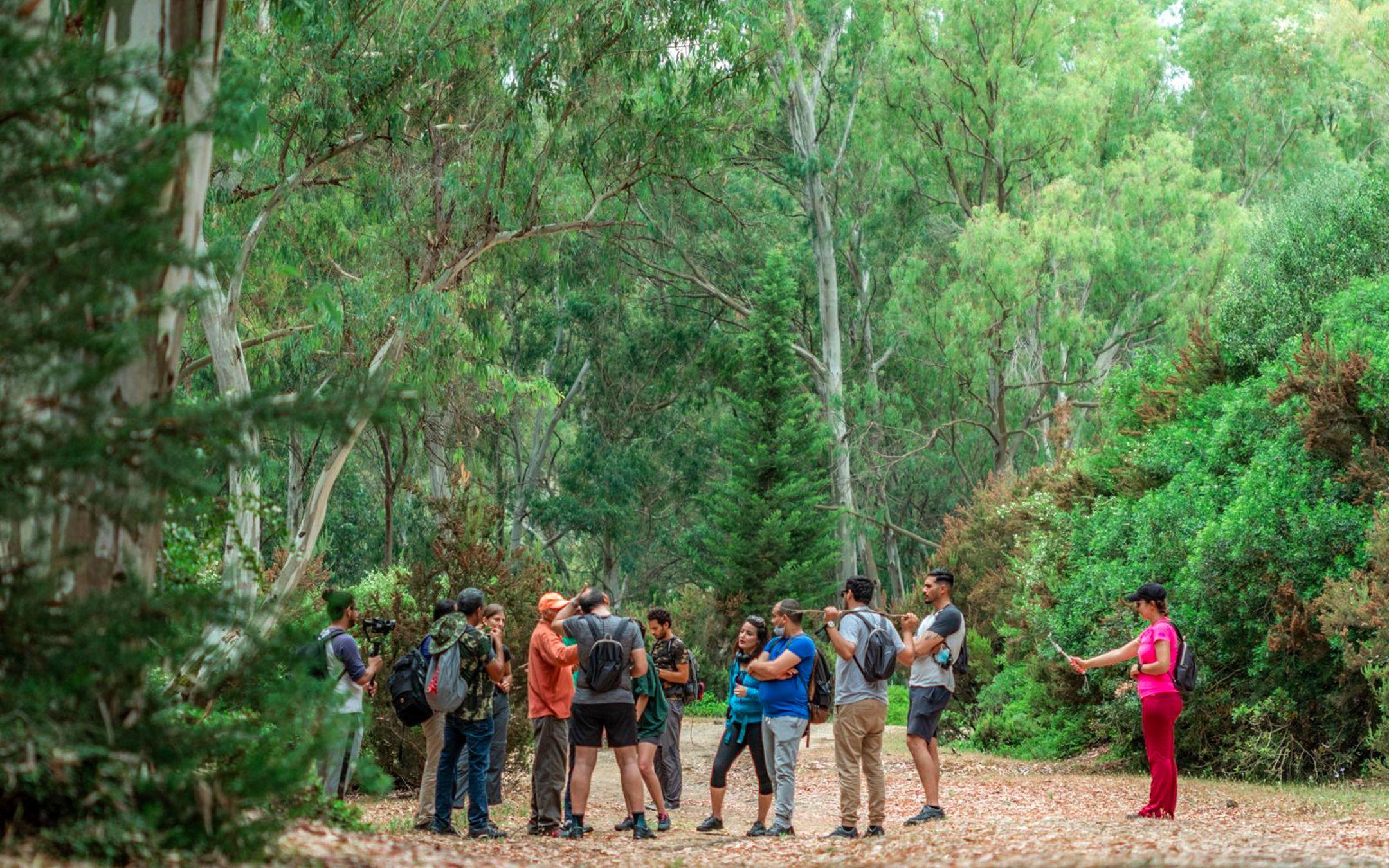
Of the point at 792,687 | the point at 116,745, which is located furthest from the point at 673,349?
the point at 116,745

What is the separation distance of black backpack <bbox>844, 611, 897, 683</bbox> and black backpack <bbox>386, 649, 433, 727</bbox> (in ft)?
9.79

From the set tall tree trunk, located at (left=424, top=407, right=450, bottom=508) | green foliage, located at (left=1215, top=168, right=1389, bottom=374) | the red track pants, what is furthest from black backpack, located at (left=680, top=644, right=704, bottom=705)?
tall tree trunk, located at (left=424, top=407, right=450, bottom=508)

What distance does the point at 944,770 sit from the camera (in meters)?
15.8

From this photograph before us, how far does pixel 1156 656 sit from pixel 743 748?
292 cm

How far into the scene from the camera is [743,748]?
394 inches

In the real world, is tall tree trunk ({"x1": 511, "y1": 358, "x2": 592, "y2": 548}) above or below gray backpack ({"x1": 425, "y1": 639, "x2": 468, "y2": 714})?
above

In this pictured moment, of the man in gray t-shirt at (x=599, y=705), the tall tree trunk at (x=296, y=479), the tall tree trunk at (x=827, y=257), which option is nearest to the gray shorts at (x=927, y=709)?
the man in gray t-shirt at (x=599, y=705)

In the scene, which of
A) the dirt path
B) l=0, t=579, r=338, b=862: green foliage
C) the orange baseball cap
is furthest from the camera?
the orange baseball cap

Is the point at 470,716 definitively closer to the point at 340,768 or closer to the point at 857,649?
the point at 340,768

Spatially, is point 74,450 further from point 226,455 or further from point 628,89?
point 628,89

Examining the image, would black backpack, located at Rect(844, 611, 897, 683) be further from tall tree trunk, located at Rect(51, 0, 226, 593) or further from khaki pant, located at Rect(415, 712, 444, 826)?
tall tree trunk, located at Rect(51, 0, 226, 593)

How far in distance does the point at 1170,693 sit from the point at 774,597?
22072 millimetres

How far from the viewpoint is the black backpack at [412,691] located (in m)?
9.70

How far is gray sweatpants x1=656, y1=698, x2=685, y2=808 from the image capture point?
11.8 m
